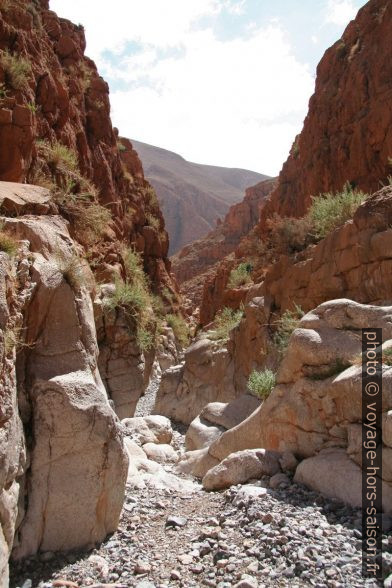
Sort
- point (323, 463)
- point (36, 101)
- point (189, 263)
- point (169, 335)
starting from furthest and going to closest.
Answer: point (189, 263)
point (169, 335)
point (36, 101)
point (323, 463)

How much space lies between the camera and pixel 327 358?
6.66 meters

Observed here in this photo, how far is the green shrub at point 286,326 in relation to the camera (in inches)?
399

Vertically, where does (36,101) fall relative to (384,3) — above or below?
below

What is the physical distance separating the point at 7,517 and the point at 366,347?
4.90 m

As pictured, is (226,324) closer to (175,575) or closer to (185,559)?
(185,559)

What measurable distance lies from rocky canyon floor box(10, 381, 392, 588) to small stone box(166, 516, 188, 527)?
0.01 metres

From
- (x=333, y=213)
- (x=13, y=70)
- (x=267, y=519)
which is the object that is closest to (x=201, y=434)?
(x=267, y=519)

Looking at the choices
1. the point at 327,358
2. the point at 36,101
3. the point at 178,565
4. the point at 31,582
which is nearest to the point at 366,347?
the point at 327,358

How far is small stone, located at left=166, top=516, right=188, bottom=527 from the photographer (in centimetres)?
507

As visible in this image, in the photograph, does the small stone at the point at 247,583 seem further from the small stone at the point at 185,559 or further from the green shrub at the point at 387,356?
the green shrub at the point at 387,356

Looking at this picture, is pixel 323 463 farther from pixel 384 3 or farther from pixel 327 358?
pixel 384 3

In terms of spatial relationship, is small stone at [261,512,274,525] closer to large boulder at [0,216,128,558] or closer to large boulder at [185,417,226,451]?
large boulder at [0,216,128,558]

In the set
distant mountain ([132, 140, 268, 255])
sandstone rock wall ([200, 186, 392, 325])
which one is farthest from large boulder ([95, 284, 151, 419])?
distant mountain ([132, 140, 268, 255])

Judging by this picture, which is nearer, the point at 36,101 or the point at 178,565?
the point at 178,565
